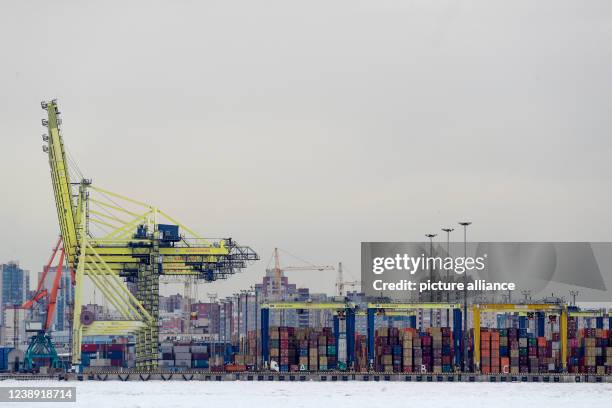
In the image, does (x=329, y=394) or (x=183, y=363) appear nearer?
(x=329, y=394)

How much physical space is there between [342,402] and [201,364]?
142 feet

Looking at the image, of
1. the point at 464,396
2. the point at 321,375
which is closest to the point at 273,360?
the point at 321,375

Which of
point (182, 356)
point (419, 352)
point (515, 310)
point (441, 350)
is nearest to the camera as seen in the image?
point (515, 310)

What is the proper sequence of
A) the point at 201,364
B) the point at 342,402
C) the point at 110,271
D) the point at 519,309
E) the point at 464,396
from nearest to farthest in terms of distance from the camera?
the point at 342,402, the point at 464,396, the point at 519,309, the point at 110,271, the point at 201,364

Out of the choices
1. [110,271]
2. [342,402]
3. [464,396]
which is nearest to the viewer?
[342,402]

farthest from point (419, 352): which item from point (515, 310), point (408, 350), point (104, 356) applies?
point (104, 356)

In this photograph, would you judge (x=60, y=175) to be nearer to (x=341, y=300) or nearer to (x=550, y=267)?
(x=341, y=300)

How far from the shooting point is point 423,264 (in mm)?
137875

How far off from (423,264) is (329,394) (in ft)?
54.9

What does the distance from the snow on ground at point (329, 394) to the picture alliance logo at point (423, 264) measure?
37.6ft

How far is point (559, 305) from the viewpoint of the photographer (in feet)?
454

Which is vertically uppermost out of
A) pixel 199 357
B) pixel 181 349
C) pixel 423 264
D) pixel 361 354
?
pixel 423 264

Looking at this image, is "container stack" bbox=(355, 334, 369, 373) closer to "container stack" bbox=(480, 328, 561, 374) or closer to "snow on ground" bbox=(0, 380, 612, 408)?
"snow on ground" bbox=(0, 380, 612, 408)

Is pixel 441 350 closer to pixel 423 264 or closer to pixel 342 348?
pixel 423 264
